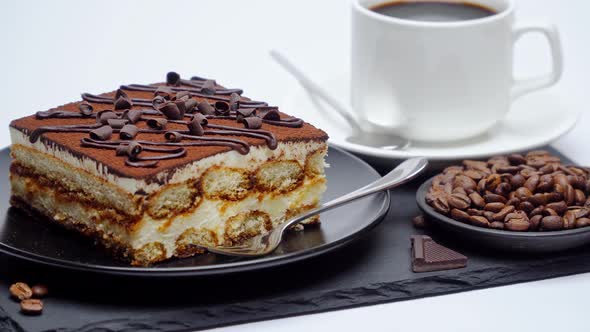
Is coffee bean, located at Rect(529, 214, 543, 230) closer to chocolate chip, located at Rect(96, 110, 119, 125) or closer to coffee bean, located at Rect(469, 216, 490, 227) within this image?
coffee bean, located at Rect(469, 216, 490, 227)

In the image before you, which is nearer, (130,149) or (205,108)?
(130,149)

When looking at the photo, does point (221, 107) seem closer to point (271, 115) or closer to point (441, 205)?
point (271, 115)

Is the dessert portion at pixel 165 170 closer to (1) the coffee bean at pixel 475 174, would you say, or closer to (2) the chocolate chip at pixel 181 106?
(2) the chocolate chip at pixel 181 106

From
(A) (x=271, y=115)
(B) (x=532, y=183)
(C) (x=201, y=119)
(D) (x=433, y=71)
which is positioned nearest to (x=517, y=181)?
(B) (x=532, y=183)

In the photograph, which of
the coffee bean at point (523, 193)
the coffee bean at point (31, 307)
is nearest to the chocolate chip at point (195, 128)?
the coffee bean at point (31, 307)

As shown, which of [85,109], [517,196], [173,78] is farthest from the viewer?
[173,78]

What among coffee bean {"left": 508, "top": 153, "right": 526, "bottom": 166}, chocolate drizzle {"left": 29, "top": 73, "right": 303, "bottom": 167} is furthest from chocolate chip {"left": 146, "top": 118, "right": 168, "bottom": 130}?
coffee bean {"left": 508, "top": 153, "right": 526, "bottom": 166}

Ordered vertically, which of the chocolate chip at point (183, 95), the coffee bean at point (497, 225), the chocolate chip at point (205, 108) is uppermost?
the chocolate chip at point (183, 95)
